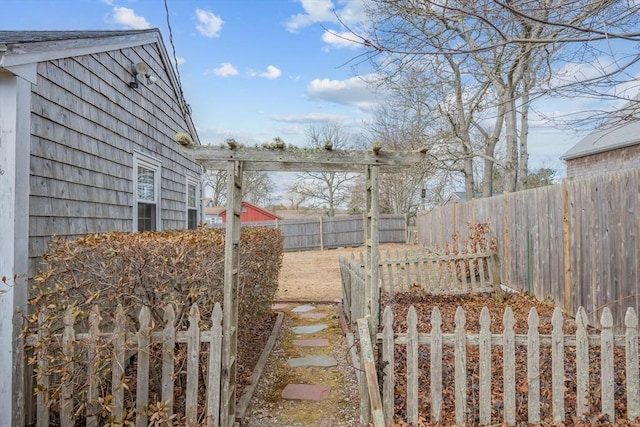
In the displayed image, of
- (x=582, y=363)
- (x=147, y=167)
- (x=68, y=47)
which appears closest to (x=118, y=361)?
(x=68, y=47)

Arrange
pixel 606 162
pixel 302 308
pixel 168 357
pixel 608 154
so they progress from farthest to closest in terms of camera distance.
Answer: pixel 606 162
pixel 608 154
pixel 302 308
pixel 168 357

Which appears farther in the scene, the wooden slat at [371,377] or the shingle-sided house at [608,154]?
the shingle-sided house at [608,154]

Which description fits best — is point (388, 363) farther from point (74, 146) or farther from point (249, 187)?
point (249, 187)

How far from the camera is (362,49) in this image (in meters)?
3.50

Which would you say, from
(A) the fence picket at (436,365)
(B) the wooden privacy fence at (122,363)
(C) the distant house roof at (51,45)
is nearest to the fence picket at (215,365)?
(B) the wooden privacy fence at (122,363)

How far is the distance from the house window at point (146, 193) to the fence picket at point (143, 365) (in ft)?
11.7

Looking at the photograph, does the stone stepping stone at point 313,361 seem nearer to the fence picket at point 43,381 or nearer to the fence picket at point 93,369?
the fence picket at point 93,369

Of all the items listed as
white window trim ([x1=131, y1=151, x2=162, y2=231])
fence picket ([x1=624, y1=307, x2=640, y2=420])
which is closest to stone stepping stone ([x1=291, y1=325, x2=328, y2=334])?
white window trim ([x1=131, y1=151, x2=162, y2=231])

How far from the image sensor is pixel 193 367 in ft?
9.87

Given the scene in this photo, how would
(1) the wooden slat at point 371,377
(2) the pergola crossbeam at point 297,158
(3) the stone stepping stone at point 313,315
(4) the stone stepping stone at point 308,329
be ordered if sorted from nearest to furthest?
(1) the wooden slat at point 371,377, (2) the pergola crossbeam at point 297,158, (4) the stone stepping stone at point 308,329, (3) the stone stepping stone at point 313,315

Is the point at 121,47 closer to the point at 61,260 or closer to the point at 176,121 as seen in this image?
the point at 176,121

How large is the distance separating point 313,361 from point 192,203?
645 centimetres

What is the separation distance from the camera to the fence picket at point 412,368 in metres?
3.11

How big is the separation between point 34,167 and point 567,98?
4575 millimetres
